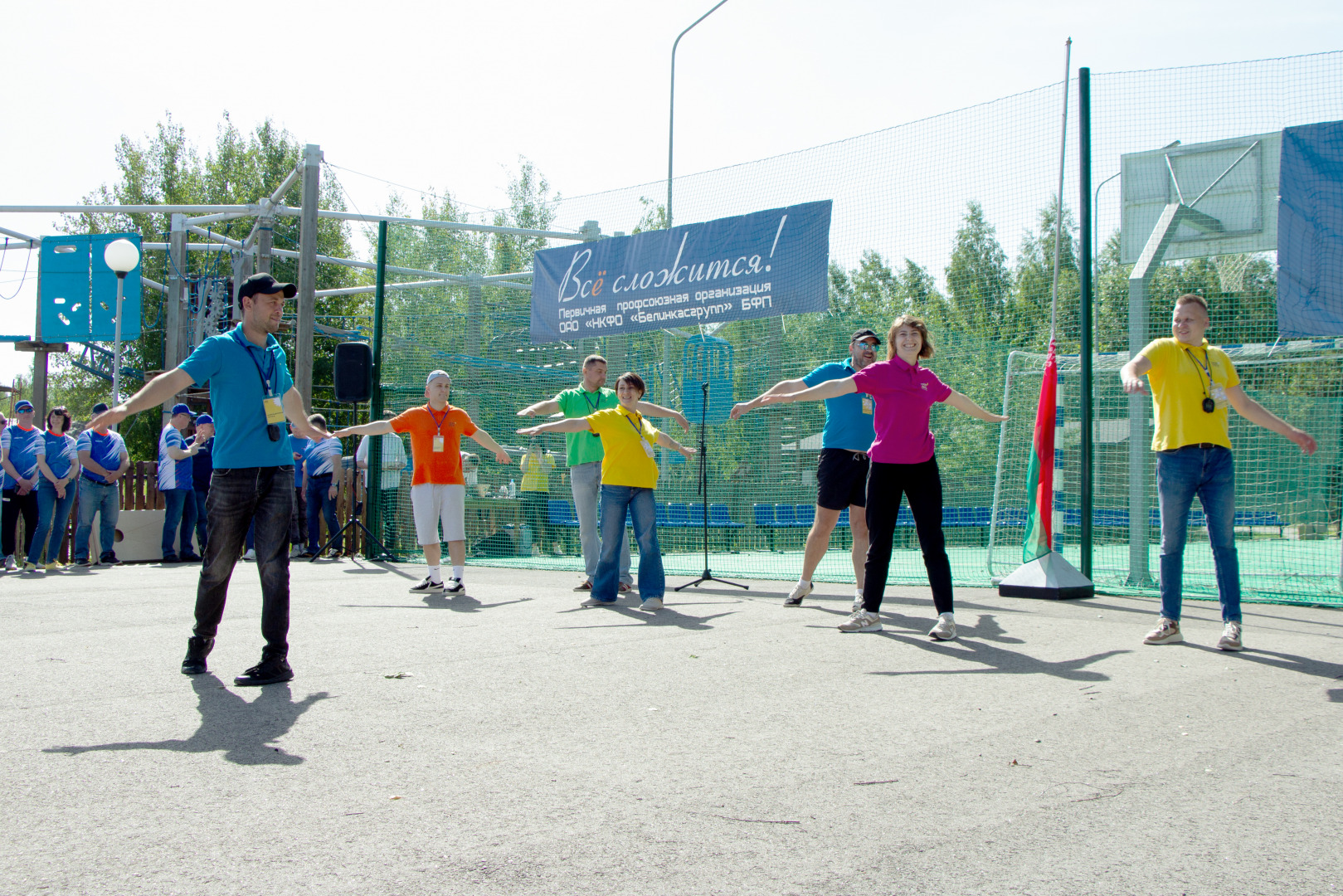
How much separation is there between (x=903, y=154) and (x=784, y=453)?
11.0 feet

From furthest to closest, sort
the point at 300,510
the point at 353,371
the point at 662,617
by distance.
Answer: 1. the point at 300,510
2. the point at 353,371
3. the point at 662,617

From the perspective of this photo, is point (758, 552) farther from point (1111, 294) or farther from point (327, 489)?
point (327, 489)

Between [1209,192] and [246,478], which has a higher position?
[1209,192]

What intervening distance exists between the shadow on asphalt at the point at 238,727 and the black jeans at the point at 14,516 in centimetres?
885

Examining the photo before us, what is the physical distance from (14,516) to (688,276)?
8.17 meters

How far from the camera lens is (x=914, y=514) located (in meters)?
6.05

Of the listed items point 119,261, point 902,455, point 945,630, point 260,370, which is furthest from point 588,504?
point 119,261

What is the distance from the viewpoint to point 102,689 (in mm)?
4551

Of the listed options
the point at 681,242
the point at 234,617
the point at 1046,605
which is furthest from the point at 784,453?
the point at 234,617

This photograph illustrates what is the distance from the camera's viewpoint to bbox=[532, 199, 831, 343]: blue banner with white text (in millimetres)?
9906

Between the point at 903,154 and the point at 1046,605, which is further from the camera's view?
the point at 903,154

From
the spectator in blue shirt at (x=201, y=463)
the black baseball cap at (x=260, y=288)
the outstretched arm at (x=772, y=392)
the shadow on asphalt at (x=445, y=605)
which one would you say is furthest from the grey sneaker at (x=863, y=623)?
the spectator in blue shirt at (x=201, y=463)

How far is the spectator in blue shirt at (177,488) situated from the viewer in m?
13.0

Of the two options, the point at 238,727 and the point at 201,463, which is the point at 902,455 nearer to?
the point at 238,727
